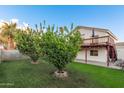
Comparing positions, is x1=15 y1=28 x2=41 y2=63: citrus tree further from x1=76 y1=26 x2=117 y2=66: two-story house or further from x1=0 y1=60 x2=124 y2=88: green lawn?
x1=76 y1=26 x2=117 y2=66: two-story house

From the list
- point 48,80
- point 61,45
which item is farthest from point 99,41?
point 48,80

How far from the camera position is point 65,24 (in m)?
6.03

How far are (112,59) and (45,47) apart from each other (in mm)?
6061

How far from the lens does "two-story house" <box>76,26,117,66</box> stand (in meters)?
9.35

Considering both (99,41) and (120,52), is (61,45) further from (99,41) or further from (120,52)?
(120,52)

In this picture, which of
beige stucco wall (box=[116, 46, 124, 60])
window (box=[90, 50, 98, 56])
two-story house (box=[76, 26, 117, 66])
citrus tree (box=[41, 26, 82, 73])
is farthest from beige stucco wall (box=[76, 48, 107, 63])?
citrus tree (box=[41, 26, 82, 73])

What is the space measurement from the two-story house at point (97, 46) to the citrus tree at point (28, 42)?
10.1 ft

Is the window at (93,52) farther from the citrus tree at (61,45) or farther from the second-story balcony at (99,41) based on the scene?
the citrus tree at (61,45)

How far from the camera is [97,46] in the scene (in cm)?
991

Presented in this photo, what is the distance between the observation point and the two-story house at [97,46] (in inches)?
368

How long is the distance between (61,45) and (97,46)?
4.93 meters

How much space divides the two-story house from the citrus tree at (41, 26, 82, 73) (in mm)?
3917

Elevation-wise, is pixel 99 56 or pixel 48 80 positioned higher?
pixel 99 56
